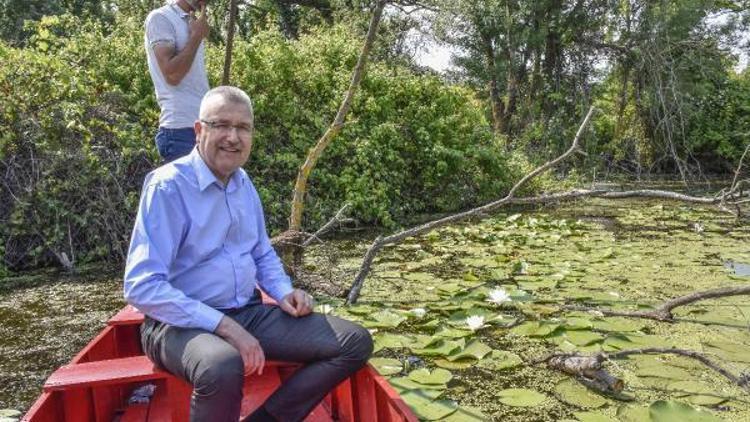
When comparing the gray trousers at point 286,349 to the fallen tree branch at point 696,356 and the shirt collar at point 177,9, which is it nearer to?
the fallen tree branch at point 696,356

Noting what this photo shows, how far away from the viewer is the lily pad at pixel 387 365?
10.5 feet

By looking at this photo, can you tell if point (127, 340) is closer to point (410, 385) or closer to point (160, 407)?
point (160, 407)

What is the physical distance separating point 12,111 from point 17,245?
123 cm

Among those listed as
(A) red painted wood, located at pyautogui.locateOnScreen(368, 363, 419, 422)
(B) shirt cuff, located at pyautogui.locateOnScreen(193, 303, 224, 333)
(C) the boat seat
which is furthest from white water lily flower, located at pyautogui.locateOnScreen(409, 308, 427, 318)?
(B) shirt cuff, located at pyautogui.locateOnScreen(193, 303, 224, 333)

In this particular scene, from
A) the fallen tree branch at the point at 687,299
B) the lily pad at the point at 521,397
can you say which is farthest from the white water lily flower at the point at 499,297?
the lily pad at the point at 521,397

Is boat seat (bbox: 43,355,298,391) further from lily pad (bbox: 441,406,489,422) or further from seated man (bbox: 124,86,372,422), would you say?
lily pad (bbox: 441,406,489,422)

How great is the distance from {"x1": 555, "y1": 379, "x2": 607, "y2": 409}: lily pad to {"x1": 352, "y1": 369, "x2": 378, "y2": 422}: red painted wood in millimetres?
999

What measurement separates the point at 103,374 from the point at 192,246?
49 cm

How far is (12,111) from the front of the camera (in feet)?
18.7

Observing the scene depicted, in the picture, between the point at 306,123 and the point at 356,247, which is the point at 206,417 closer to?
the point at 356,247

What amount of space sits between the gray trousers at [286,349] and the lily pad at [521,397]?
955 millimetres

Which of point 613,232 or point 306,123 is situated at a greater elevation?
point 306,123

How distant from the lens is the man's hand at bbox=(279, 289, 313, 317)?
2.27 m

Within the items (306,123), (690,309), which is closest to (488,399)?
(690,309)
